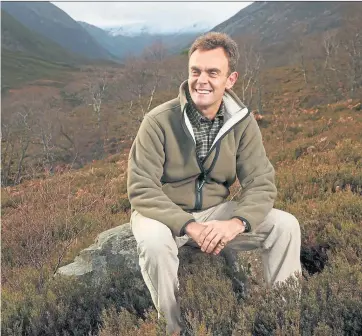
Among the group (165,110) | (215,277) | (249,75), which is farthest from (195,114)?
(249,75)

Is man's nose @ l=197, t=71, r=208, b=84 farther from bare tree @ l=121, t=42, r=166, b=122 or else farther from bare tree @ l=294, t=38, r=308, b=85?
bare tree @ l=121, t=42, r=166, b=122

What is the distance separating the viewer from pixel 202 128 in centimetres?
317

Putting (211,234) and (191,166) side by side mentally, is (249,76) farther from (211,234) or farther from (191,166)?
(211,234)

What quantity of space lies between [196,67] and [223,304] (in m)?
1.64

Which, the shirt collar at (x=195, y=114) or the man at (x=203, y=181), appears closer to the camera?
the man at (x=203, y=181)

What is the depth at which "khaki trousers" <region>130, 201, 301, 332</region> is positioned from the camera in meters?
2.60

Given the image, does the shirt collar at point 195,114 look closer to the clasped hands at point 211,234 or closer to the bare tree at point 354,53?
the clasped hands at point 211,234

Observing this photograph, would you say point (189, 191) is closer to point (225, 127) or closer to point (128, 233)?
point (225, 127)

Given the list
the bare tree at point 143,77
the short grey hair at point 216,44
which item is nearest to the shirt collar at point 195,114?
the short grey hair at point 216,44

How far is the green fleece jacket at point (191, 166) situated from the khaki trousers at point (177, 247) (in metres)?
0.09

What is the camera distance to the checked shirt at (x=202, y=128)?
10.3 feet

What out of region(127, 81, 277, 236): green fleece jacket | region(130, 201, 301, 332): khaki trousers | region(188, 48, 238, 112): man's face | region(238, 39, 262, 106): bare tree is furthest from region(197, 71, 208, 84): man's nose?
region(238, 39, 262, 106): bare tree

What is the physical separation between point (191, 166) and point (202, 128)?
1.02 ft

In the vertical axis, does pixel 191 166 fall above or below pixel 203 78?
below
